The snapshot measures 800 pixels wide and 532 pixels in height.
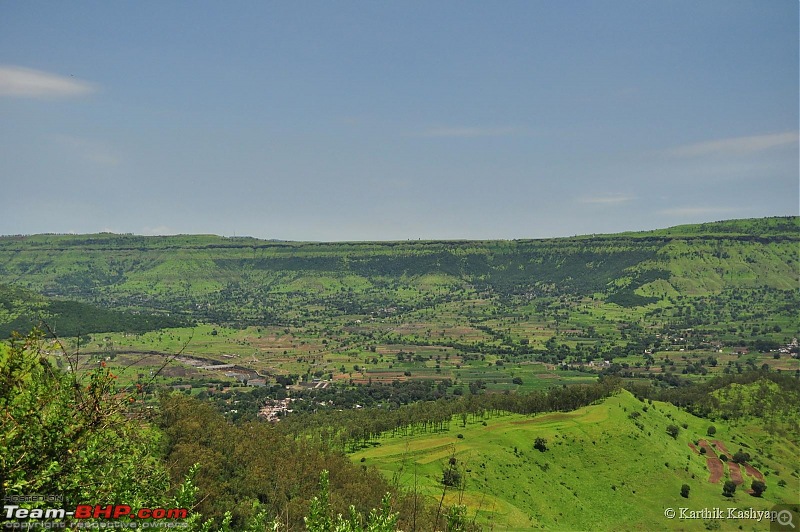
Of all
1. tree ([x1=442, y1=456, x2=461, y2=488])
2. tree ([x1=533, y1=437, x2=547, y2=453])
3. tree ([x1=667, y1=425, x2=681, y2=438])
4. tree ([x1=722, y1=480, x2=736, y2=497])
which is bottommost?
tree ([x1=722, y1=480, x2=736, y2=497])

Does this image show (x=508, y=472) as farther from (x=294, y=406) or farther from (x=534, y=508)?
(x=294, y=406)

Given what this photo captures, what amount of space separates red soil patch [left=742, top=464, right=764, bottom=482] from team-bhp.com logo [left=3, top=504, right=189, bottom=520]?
127753 millimetres

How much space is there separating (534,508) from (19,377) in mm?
81851

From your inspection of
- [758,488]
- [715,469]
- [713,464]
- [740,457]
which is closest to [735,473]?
[715,469]

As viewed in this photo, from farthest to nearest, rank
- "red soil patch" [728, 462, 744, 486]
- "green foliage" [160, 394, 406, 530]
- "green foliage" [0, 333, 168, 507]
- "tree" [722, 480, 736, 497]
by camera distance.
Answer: "red soil patch" [728, 462, 744, 486] → "tree" [722, 480, 736, 497] → "green foliage" [160, 394, 406, 530] → "green foliage" [0, 333, 168, 507]

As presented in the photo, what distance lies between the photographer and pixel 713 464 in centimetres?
10912

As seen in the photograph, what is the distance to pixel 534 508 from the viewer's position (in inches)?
3142

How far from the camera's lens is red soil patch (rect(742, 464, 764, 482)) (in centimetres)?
10419

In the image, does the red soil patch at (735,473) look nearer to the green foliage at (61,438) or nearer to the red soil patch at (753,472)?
the red soil patch at (753,472)

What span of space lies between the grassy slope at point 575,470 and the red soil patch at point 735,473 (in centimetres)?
164

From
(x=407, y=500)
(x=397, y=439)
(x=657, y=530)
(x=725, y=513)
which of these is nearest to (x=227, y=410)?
(x=397, y=439)

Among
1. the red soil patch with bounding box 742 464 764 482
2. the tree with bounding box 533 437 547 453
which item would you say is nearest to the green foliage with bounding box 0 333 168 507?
the tree with bounding box 533 437 547 453

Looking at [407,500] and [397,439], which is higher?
[407,500]

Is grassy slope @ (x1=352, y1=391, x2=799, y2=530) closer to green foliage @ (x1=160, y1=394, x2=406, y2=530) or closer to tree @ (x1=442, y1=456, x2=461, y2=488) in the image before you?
tree @ (x1=442, y1=456, x2=461, y2=488)
